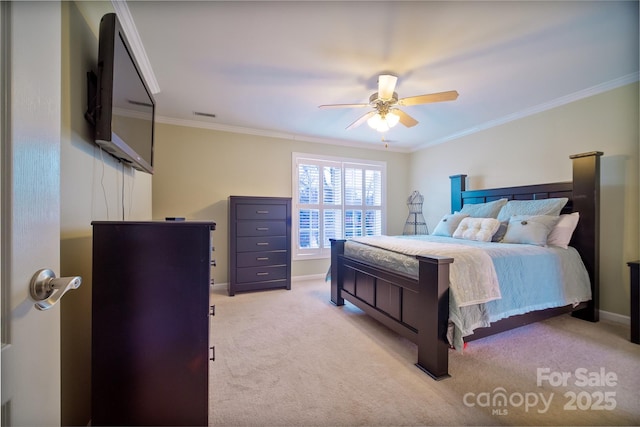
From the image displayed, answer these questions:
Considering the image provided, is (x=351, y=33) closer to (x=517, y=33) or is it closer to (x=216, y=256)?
(x=517, y=33)

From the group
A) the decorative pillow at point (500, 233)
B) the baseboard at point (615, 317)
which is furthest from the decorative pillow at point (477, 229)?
the baseboard at point (615, 317)

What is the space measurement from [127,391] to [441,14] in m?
2.78

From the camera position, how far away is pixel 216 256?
3.90 meters

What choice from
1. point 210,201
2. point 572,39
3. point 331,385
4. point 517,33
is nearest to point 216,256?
point 210,201

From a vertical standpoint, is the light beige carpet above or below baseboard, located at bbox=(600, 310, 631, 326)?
below

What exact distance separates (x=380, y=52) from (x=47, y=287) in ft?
7.94

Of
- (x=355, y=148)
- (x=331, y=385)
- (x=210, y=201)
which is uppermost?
(x=355, y=148)

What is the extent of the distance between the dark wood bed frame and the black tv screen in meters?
2.05

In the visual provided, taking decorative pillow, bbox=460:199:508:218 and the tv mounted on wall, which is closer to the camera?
the tv mounted on wall

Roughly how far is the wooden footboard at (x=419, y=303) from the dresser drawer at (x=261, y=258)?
1428mm

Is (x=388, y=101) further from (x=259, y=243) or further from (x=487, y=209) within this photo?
(x=259, y=243)

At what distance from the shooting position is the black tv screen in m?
1.27

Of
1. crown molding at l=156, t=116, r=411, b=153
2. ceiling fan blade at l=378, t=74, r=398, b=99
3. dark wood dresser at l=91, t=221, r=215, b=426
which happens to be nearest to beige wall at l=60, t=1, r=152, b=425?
dark wood dresser at l=91, t=221, r=215, b=426

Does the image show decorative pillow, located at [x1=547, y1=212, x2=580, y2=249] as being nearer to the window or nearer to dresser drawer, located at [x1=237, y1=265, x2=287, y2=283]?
the window
